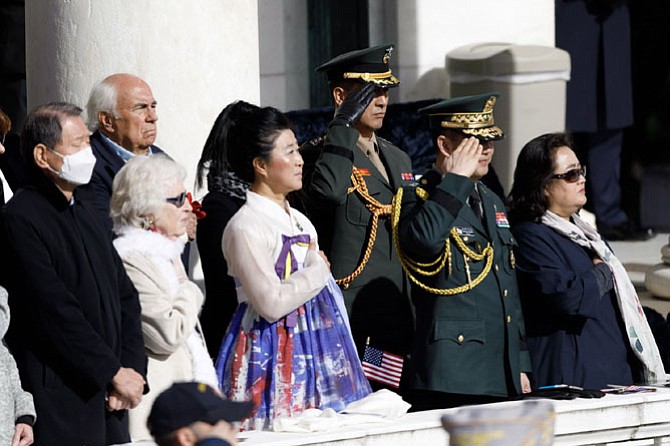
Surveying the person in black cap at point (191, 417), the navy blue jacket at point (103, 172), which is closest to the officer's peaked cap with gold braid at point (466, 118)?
the navy blue jacket at point (103, 172)

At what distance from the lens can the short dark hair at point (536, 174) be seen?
6.42m

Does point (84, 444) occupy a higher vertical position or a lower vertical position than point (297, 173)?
lower

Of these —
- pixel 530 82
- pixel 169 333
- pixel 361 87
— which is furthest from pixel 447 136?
pixel 530 82

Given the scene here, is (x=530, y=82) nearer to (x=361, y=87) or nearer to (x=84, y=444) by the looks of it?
(x=361, y=87)

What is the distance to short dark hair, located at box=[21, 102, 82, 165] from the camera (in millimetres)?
5316

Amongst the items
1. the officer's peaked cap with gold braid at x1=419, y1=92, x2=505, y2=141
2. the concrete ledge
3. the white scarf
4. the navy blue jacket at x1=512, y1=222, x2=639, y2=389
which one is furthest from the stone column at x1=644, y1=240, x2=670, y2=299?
the concrete ledge

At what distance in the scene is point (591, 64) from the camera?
12.0 m

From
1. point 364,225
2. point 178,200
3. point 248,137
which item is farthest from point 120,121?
point 364,225

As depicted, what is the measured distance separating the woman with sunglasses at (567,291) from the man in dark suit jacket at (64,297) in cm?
167

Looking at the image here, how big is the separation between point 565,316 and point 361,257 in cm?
79

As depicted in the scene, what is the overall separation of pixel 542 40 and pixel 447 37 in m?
0.60

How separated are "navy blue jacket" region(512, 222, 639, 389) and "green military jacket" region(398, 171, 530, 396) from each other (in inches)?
6.4

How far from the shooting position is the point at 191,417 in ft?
12.3

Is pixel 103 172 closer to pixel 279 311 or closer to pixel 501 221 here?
pixel 279 311
